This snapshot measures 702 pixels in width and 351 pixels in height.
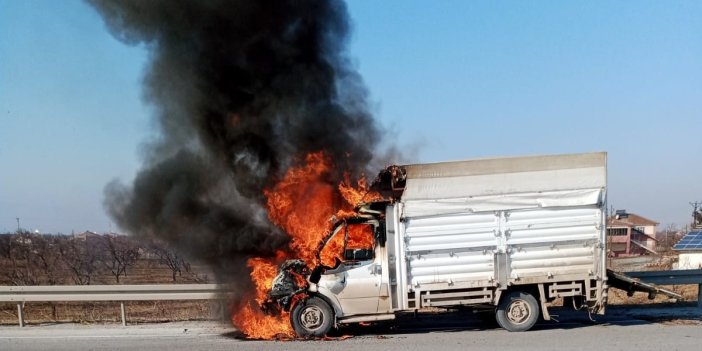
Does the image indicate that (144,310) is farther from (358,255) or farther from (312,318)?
(358,255)

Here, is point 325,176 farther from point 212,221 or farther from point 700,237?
point 700,237

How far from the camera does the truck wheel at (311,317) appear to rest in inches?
376

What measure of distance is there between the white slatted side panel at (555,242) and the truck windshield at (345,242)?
7.91 ft

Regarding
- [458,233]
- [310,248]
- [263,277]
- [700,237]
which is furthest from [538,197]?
[700,237]

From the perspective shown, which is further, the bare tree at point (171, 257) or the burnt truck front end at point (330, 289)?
the bare tree at point (171, 257)

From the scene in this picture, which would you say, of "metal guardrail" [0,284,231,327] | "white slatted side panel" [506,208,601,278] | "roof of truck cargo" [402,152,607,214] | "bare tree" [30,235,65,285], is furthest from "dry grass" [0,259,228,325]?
"bare tree" [30,235,65,285]

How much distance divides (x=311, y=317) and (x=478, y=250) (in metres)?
2.98

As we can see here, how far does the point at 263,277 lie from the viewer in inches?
412

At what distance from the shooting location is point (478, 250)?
9492 mm

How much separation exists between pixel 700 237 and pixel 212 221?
25.5 meters

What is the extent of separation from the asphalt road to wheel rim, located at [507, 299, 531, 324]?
0.84 ft

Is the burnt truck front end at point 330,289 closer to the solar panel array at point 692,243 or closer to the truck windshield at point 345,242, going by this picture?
the truck windshield at point 345,242

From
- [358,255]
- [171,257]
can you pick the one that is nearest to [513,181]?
[358,255]

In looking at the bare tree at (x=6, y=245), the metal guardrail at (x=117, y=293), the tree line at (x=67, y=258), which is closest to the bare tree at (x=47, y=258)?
the tree line at (x=67, y=258)
